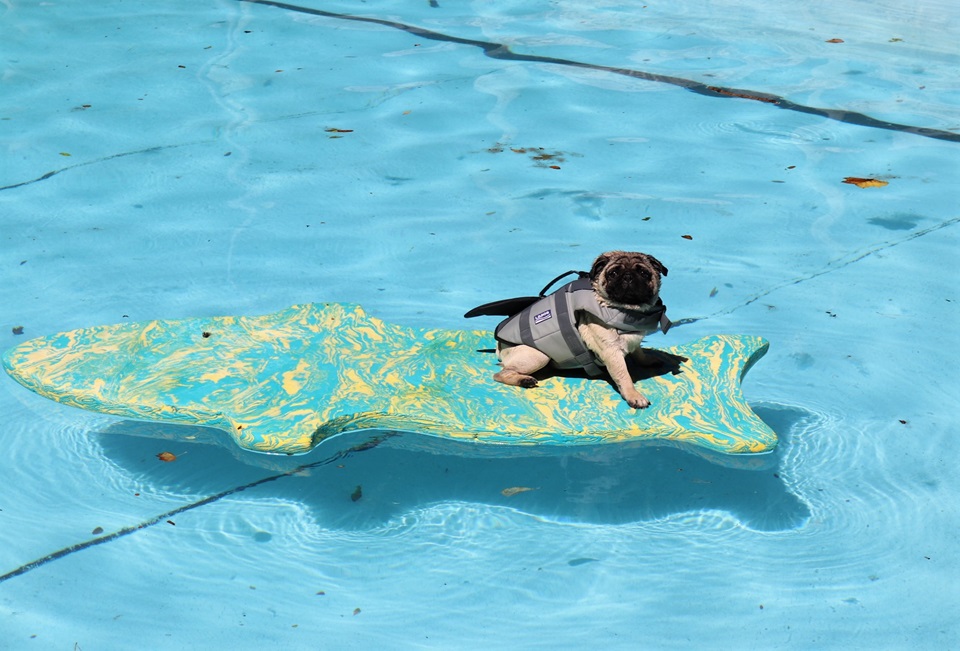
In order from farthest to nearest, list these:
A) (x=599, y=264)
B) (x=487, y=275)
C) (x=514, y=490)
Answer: (x=487, y=275) < (x=514, y=490) < (x=599, y=264)

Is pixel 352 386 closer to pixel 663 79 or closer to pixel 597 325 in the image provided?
pixel 597 325

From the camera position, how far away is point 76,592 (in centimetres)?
349

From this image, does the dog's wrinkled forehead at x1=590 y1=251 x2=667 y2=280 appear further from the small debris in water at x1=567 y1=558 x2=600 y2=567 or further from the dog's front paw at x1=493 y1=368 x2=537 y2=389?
the small debris in water at x1=567 y1=558 x2=600 y2=567

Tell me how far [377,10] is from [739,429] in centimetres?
722

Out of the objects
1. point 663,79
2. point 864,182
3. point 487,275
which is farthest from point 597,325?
point 663,79

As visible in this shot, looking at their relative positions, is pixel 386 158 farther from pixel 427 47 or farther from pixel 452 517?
pixel 452 517

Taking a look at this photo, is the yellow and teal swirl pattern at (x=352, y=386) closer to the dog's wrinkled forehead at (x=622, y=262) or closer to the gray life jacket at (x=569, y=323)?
the gray life jacket at (x=569, y=323)

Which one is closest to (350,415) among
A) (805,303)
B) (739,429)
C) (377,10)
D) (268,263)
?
(739,429)

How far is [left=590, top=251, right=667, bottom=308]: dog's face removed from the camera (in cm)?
375

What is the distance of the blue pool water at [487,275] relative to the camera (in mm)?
3531

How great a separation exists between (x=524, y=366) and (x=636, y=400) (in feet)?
1.39

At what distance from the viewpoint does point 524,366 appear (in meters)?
4.01

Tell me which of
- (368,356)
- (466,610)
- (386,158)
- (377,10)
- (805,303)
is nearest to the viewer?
(466,610)

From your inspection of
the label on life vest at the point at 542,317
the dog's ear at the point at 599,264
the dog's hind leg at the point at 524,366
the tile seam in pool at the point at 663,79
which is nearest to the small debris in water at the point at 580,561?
the dog's hind leg at the point at 524,366
